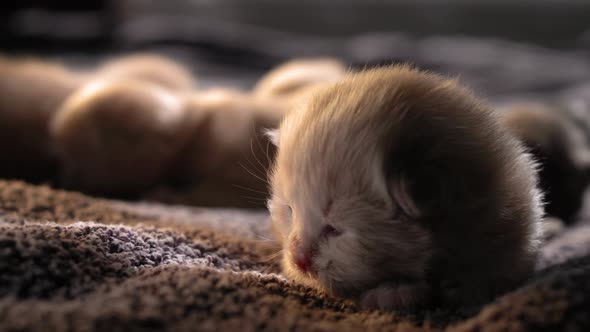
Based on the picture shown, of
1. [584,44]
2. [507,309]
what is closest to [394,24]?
[584,44]

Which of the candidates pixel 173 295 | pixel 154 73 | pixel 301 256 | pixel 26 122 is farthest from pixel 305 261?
pixel 154 73

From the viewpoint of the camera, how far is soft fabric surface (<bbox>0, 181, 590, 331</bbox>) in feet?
2.39

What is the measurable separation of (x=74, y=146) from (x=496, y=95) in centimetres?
235

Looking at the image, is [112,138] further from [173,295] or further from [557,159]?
[557,159]

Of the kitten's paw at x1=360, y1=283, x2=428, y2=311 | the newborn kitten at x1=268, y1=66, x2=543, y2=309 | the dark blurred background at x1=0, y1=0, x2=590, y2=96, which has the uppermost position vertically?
the dark blurred background at x1=0, y1=0, x2=590, y2=96

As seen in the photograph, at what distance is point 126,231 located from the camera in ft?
3.41

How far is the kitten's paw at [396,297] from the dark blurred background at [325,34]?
234cm

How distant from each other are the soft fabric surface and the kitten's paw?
1.0 inches

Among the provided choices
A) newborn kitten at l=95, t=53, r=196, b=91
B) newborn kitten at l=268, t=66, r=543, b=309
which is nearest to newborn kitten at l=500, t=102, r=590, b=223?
newborn kitten at l=268, t=66, r=543, b=309

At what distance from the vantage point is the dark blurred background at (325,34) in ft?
12.1

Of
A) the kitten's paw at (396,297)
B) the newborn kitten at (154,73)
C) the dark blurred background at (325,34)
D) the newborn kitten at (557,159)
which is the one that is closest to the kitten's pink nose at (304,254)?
the kitten's paw at (396,297)

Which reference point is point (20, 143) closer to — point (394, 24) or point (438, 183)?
point (438, 183)

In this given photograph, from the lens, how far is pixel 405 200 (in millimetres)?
892

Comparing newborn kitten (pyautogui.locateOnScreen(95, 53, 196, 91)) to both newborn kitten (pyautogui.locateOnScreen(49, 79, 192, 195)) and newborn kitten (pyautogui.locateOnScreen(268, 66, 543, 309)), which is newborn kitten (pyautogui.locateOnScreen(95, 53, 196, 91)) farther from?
newborn kitten (pyautogui.locateOnScreen(268, 66, 543, 309))
